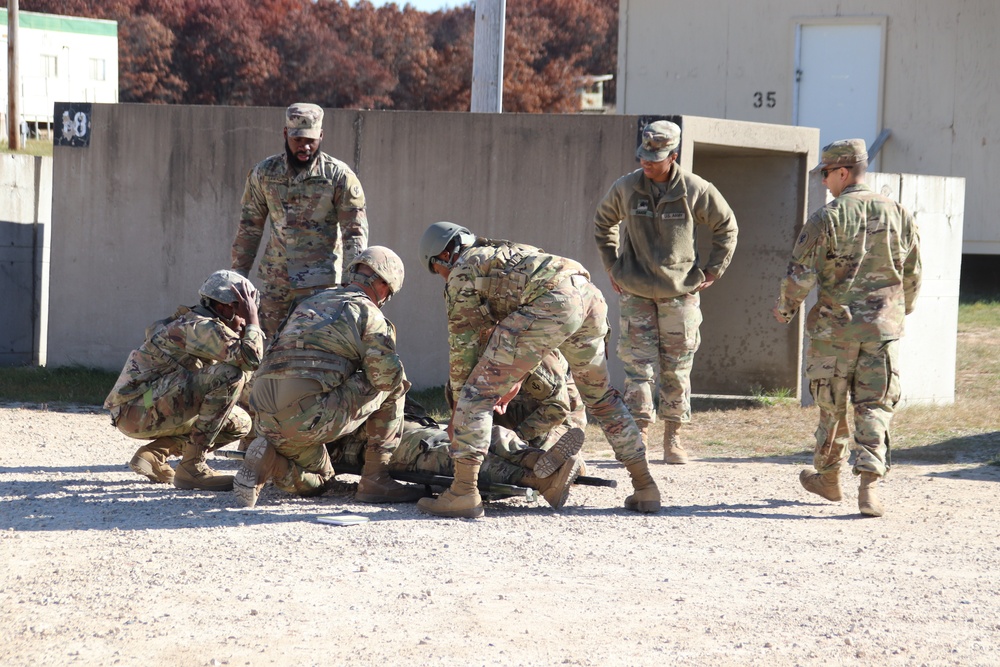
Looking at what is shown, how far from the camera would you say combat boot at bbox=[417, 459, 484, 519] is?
19.4ft

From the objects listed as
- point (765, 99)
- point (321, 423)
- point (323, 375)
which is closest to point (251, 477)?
point (321, 423)

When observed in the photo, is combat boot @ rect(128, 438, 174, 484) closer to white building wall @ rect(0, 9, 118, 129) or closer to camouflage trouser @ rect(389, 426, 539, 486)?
camouflage trouser @ rect(389, 426, 539, 486)

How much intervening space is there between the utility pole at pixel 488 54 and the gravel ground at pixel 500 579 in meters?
5.35

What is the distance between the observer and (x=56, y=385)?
10211 mm

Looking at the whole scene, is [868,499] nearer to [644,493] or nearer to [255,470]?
[644,493]

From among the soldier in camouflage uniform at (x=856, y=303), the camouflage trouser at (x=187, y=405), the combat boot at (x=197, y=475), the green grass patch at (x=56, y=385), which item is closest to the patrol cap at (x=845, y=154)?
the soldier in camouflage uniform at (x=856, y=303)

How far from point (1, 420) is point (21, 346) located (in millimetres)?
3085

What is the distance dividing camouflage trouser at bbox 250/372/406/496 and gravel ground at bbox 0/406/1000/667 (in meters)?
0.18

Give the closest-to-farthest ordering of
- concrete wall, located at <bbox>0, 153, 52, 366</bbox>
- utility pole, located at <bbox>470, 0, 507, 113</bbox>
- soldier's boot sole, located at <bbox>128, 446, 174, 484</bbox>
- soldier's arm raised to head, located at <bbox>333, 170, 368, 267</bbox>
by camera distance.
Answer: soldier's boot sole, located at <bbox>128, 446, 174, 484</bbox>, soldier's arm raised to head, located at <bbox>333, 170, 368, 267</bbox>, utility pole, located at <bbox>470, 0, 507, 113</bbox>, concrete wall, located at <bbox>0, 153, 52, 366</bbox>

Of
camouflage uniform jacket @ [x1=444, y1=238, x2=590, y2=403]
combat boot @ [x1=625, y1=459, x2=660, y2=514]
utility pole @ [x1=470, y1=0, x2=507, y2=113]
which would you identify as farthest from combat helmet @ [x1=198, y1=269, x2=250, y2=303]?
utility pole @ [x1=470, y1=0, x2=507, y2=113]

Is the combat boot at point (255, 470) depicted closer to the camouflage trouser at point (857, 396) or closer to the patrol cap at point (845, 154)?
the camouflage trouser at point (857, 396)

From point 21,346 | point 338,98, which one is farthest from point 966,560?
point 338,98

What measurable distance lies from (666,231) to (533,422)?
1575 mm

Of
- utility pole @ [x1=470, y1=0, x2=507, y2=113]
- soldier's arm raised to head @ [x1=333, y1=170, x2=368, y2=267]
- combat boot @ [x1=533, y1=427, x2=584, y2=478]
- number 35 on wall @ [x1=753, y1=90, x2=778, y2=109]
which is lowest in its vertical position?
combat boot @ [x1=533, y1=427, x2=584, y2=478]
